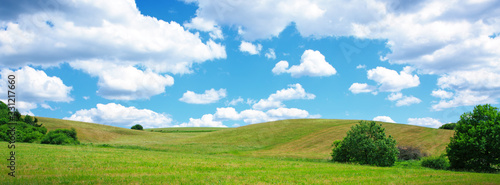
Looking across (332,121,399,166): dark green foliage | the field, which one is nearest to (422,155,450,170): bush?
the field

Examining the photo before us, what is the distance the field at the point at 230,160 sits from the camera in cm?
2498

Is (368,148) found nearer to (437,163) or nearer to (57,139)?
(437,163)

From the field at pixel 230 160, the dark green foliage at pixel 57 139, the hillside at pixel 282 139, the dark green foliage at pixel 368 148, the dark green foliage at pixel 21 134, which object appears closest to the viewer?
the field at pixel 230 160

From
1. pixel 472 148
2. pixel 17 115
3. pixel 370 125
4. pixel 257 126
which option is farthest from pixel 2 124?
pixel 472 148

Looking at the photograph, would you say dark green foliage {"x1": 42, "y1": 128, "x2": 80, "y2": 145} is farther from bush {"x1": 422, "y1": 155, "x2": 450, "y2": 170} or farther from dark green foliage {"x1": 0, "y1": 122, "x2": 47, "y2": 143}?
bush {"x1": 422, "y1": 155, "x2": 450, "y2": 170}

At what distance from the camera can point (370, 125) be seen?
165ft

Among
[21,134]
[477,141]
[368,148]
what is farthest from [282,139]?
[21,134]

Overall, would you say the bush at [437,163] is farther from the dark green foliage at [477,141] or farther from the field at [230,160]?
the field at [230,160]

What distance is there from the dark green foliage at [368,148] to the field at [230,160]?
3.23 m

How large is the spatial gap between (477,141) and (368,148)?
13961mm

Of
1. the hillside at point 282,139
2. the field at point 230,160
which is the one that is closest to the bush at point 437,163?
the field at point 230,160

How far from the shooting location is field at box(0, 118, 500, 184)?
25.0 m

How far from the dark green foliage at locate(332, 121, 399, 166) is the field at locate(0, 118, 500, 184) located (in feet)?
10.6

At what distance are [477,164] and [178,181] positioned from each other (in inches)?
1582
